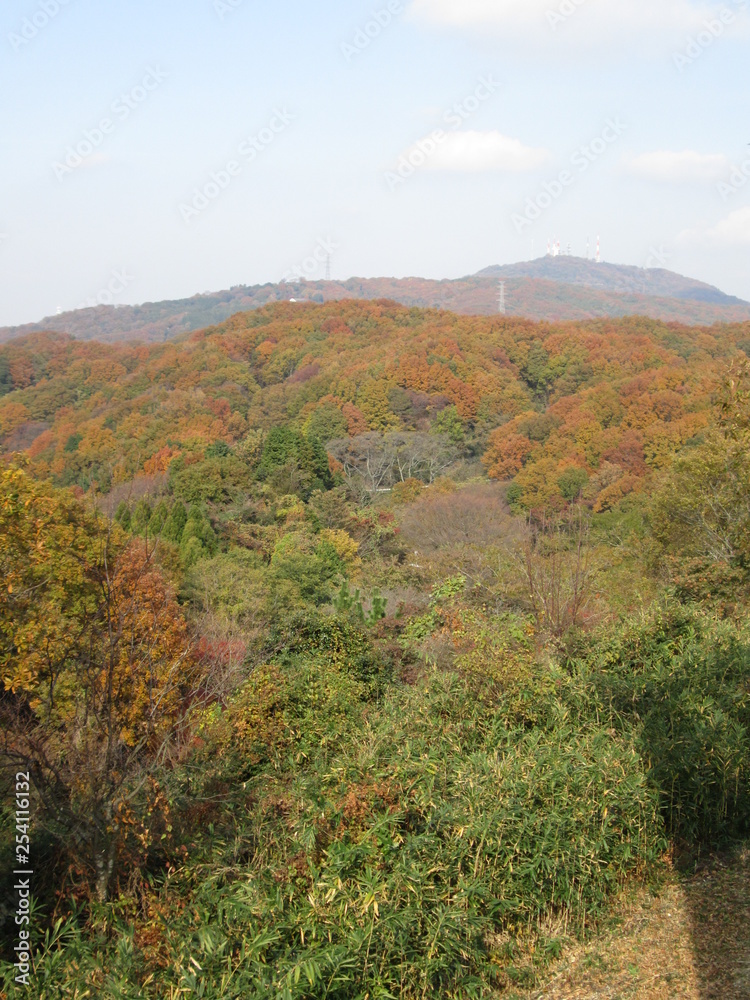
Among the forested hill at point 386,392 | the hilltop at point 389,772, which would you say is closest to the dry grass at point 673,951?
the hilltop at point 389,772

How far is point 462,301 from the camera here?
81.4 meters

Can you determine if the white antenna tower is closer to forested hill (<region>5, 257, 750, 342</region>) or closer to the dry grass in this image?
forested hill (<region>5, 257, 750, 342</region>)

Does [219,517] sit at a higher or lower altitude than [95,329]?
lower

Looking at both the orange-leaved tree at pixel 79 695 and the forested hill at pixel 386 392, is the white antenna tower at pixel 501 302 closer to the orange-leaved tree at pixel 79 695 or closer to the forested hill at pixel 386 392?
the forested hill at pixel 386 392

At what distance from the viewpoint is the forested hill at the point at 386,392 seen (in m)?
29.2

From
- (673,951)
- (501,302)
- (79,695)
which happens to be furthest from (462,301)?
(673,951)

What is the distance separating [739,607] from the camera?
7.61 metres

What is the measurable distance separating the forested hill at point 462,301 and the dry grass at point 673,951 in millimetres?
63682

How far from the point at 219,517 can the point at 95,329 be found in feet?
201

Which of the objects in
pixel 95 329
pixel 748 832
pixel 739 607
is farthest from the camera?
pixel 95 329

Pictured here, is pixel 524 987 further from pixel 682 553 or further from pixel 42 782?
pixel 682 553

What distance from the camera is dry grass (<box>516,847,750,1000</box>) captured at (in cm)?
285

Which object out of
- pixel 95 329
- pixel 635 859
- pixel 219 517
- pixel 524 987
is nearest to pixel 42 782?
pixel 524 987

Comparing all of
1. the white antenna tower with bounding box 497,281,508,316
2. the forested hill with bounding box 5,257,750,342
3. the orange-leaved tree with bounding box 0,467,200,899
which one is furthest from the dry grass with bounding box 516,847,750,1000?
the white antenna tower with bounding box 497,281,508,316
